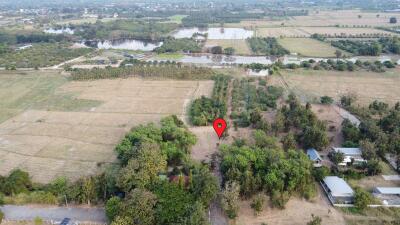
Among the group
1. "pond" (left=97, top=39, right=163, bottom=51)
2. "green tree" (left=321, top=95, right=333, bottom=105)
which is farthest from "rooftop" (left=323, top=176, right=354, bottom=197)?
"pond" (left=97, top=39, right=163, bottom=51)

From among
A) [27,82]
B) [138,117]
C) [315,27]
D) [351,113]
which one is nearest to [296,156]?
[351,113]

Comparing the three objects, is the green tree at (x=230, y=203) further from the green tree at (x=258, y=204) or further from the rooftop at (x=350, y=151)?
the rooftop at (x=350, y=151)

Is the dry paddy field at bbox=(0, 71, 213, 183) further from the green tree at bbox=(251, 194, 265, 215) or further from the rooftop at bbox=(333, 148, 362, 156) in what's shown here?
the rooftop at bbox=(333, 148, 362, 156)

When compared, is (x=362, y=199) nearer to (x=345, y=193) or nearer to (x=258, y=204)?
(x=345, y=193)

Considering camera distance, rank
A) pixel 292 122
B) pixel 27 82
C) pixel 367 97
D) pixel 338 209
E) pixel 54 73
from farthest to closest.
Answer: pixel 54 73 → pixel 27 82 → pixel 367 97 → pixel 292 122 → pixel 338 209

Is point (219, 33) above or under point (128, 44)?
above

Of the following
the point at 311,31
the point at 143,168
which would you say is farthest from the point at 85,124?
the point at 311,31

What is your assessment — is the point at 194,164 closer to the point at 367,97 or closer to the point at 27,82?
the point at 367,97

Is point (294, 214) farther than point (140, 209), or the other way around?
point (294, 214)
